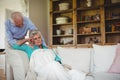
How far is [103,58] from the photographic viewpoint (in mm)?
2924

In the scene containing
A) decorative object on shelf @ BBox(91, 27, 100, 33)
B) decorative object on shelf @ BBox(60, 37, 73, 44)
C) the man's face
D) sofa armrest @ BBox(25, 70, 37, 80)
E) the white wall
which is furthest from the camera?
the white wall

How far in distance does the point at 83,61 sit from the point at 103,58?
0.31m

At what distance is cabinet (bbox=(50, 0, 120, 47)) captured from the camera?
4.57 m

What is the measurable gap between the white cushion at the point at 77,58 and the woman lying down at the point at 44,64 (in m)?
0.41

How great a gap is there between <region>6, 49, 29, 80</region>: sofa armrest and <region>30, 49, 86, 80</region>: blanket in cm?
9

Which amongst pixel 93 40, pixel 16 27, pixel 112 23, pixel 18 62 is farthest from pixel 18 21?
pixel 112 23

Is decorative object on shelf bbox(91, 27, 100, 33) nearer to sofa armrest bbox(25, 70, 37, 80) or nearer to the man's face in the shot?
the man's face

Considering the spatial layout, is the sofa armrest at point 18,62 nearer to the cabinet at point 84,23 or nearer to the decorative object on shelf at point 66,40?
the cabinet at point 84,23

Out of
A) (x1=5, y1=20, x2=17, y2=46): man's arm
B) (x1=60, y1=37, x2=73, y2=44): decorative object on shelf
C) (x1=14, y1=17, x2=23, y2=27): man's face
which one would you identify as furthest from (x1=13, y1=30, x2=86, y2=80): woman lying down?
(x1=60, y1=37, x2=73, y2=44): decorative object on shelf

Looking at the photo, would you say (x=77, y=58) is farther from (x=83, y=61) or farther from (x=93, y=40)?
(x=93, y=40)

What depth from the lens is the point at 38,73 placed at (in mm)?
2492

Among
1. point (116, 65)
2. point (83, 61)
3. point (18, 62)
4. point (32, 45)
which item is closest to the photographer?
point (18, 62)

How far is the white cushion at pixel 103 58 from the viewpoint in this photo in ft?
9.45

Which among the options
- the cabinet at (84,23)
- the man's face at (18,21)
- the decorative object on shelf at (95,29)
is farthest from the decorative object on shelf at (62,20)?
the man's face at (18,21)
